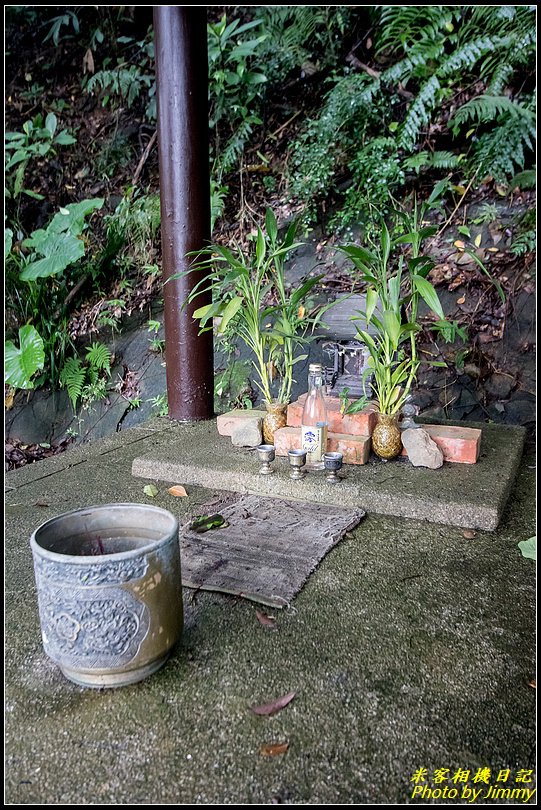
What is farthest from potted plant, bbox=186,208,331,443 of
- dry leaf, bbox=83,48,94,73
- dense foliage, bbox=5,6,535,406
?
dry leaf, bbox=83,48,94,73

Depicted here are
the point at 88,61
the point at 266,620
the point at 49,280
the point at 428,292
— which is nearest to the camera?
the point at 266,620

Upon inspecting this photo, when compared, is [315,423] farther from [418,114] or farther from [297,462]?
[418,114]

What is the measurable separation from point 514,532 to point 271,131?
451 cm

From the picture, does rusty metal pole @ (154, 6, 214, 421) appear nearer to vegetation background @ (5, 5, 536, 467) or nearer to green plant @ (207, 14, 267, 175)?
vegetation background @ (5, 5, 536, 467)

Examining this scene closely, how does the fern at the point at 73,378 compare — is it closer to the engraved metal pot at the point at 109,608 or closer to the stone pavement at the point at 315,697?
Answer: the stone pavement at the point at 315,697

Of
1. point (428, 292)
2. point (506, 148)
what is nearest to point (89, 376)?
point (428, 292)

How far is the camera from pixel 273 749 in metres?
0.97

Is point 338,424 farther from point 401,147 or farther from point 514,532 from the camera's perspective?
point 401,147

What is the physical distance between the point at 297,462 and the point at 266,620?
799 millimetres

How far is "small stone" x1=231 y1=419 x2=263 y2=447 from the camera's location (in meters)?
2.50

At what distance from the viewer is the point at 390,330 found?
2174 millimetres

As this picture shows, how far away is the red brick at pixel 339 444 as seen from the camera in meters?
2.24

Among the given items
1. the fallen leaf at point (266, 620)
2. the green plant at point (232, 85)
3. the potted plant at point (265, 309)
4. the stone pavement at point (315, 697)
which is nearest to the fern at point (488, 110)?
the green plant at point (232, 85)

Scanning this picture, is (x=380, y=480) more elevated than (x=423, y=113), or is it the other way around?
(x=423, y=113)
